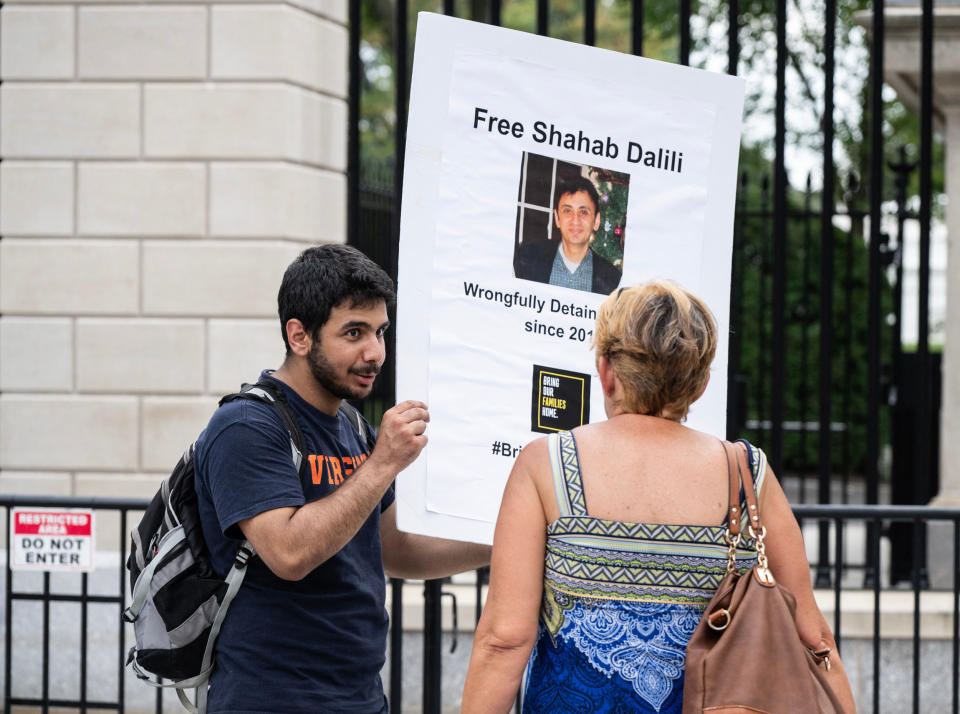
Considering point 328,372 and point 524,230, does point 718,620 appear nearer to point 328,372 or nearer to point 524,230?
point 328,372

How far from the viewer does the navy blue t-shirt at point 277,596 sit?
241 centimetres

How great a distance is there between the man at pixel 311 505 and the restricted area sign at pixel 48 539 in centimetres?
196

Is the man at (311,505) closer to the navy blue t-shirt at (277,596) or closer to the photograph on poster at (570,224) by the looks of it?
the navy blue t-shirt at (277,596)

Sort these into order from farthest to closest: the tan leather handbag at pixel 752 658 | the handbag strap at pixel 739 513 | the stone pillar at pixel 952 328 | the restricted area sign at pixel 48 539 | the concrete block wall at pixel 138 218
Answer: the stone pillar at pixel 952 328 < the concrete block wall at pixel 138 218 < the restricted area sign at pixel 48 539 < the handbag strap at pixel 739 513 < the tan leather handbag at pixel 752 658

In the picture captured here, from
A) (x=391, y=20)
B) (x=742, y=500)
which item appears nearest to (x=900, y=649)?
(x=742, y=500)

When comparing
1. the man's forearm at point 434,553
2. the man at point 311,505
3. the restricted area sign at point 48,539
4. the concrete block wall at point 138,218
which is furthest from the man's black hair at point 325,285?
the concrete block wall at point 138,218

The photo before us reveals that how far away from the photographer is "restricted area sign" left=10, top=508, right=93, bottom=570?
4.30 metres

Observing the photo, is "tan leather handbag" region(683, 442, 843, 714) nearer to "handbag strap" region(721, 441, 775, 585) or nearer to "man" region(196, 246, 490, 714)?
"handbag strap" region(721, 441, 775, 585)

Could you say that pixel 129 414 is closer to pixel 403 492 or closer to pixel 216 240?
pixel 216 240

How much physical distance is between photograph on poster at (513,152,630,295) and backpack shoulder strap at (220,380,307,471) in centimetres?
64

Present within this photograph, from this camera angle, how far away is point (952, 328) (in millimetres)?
8359

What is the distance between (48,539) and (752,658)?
2988 millimetres

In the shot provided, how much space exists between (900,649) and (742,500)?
4400mm

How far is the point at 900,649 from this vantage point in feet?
20.2
